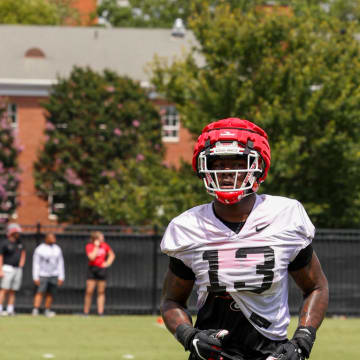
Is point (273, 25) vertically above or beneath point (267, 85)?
above

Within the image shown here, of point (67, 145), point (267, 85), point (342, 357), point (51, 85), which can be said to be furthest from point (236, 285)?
point (51, 85)

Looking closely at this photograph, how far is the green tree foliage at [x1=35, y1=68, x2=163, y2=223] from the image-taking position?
38.5 meters

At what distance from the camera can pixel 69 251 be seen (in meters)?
18.9

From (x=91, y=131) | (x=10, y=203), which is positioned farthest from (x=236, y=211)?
(x=10, y=203)

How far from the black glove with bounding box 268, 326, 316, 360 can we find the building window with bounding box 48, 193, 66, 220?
36.1m

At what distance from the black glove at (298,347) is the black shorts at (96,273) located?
13940 mm

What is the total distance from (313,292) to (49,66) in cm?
4106

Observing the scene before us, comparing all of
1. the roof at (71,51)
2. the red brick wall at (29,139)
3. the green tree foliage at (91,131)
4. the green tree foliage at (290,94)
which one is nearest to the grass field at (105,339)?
the green tree foliage at (290,94)

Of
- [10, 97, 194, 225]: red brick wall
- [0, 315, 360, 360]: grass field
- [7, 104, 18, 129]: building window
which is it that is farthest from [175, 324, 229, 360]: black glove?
[7, 104, 18, 129]: building window

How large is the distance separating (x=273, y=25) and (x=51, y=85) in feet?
50.4

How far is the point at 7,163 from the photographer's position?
3972 centimetres

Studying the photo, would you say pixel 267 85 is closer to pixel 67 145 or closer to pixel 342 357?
pixel 67 145

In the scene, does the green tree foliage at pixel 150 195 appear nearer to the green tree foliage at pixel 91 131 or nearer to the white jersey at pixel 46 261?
the green tree foliage at pixel 91 131

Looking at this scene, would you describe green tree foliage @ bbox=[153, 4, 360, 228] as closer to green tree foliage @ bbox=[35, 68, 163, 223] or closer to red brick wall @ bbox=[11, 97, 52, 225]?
green tree foliage @ bbox=[35, 68, 163, 223]
